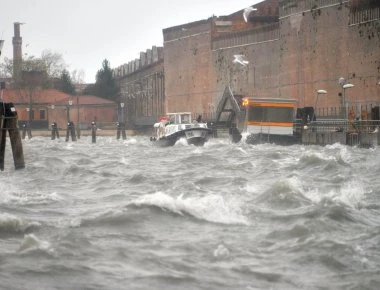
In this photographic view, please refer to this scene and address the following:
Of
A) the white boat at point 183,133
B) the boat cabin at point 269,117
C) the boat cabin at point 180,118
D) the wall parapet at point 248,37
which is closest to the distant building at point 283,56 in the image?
the wall parapet at point 248,37

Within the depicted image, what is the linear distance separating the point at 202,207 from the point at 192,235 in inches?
76.2

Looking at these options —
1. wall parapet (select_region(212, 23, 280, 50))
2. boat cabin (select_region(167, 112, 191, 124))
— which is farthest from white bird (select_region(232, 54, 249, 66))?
boat cabin (select_region(167, 112, 191, 124))

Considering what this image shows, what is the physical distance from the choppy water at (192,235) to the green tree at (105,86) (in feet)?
259

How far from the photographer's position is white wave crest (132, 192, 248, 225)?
11625 mm

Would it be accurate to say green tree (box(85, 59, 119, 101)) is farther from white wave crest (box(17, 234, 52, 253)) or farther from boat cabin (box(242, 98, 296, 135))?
white wave crest (box(17, 234, 52, 253))

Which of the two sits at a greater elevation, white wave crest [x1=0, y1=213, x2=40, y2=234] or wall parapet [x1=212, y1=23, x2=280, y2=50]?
wall parapet [x1=212, y1=23, x2=280, y2=50]

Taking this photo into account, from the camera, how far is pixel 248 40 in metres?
63.3

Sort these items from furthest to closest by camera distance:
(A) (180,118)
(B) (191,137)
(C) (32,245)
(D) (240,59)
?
(D) (240,59), (A) (180,118), (B) (191,137), (C) (32,245)

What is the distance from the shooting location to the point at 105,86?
96250 mm

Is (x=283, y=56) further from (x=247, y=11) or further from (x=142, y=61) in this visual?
(x=142, y=61)

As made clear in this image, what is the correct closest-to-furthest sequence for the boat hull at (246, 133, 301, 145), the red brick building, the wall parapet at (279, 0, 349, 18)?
the boat hull at (246, 133, 301, 145), the wall parapet at (279, 0, 349, 18), the red brick building

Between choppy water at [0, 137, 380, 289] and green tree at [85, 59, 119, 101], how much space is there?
78822 millimetres

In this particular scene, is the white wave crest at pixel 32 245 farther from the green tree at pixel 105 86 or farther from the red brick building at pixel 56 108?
the green tree at pixel 105 86

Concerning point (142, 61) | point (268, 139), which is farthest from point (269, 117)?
point (142, 61)
